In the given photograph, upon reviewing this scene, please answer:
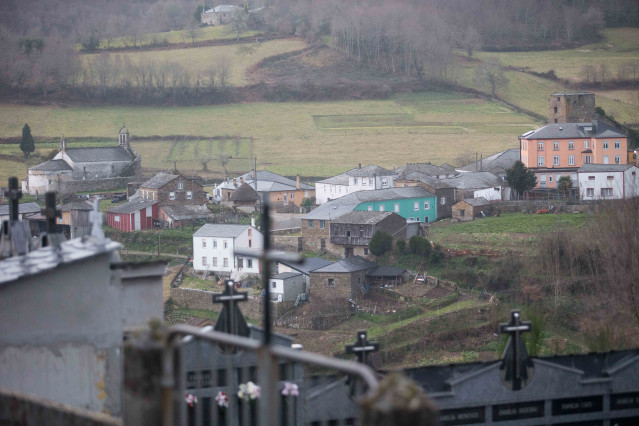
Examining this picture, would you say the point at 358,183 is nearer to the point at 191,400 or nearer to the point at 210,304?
the point at 210,304

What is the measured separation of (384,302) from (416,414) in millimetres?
26502

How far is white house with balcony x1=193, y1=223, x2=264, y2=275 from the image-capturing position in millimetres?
34594

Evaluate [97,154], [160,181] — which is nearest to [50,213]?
[160,181]

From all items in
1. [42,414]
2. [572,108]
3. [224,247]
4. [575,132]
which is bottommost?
[224,247]

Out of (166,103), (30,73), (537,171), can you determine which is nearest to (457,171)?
(537,171)

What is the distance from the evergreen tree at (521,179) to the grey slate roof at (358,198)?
14.7ft

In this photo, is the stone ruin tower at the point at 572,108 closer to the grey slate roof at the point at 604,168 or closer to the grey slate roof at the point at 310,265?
the grey slate roof at the point at 604,168

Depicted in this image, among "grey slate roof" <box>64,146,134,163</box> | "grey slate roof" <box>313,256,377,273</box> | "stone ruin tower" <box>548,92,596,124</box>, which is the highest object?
"stone ruin tower" <box>548,92,596,124</box>

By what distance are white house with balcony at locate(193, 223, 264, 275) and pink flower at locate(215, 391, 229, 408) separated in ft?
83.2

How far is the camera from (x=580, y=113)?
174 feet

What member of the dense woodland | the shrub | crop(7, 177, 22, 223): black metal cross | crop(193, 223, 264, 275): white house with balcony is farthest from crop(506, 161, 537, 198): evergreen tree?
the dense woodland

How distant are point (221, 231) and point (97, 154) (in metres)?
24.1

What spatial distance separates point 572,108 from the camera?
52.9 m

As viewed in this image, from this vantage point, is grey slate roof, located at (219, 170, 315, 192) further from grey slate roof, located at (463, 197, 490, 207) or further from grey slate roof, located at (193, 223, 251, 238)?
grey slate roof, located at (463, 197, 490, 207)
